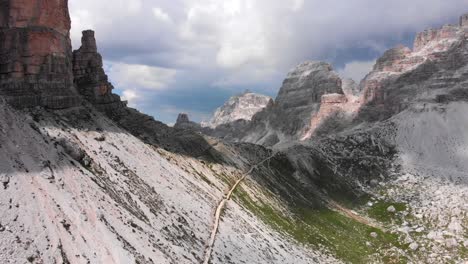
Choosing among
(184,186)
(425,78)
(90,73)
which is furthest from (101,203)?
(425,78)

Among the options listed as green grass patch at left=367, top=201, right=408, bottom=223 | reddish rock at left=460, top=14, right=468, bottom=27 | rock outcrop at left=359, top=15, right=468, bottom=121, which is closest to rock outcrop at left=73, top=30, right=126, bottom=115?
green grass patch at left=367, top=201, right=408, bottom=223

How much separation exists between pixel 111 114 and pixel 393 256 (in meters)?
49.9

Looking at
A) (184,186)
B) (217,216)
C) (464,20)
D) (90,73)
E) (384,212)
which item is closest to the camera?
(217,216)

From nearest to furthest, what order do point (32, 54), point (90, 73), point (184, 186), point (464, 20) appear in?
point (32, 54) → point (184, 186) → point (90, 73) → point (464, 20)

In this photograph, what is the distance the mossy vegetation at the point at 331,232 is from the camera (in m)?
70.1

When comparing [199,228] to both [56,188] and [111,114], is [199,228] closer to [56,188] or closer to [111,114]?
[56,188]

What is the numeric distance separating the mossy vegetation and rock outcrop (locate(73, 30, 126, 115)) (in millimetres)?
25390

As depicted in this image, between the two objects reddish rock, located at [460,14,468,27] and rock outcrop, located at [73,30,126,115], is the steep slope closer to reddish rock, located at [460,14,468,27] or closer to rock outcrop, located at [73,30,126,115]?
rock outcrop, located at [73,30,126,115]

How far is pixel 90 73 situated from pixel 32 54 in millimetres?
15048

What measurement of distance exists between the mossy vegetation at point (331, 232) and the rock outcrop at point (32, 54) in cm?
3125

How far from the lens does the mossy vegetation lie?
7012cm

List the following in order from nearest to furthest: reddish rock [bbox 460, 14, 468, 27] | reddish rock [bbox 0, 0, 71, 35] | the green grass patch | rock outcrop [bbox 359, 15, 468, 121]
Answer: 1. reddish rock [bbox 0, 0, 71, 35]
2. the green grass patch
3. rock outcrop [bbox 359, 15, 468, 121]
4. reddish rock [bbox 460, 14, 468, 27]

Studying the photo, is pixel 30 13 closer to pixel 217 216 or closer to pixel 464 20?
pixel 217 216

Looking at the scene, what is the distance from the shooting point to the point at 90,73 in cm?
6956
